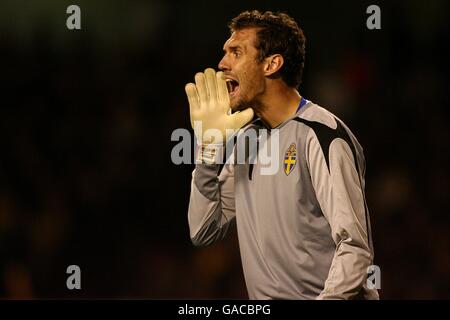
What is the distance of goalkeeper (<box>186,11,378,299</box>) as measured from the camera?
2527 millimetres

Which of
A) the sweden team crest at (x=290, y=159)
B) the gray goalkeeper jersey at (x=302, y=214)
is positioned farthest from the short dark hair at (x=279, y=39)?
the sweden team crest at (x=290, y=159)

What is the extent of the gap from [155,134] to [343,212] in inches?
115

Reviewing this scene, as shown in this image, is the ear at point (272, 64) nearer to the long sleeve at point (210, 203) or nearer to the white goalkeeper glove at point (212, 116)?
the white goalkeeper glove at point (212, 116)

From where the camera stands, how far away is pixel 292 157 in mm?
2750

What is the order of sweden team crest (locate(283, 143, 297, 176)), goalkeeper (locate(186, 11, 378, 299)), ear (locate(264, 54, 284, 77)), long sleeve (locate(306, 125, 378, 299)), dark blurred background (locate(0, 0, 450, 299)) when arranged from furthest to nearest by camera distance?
dark blurred background (locate(0, 0, 450, 299))
ear (locate(264, 54, 284, 77))
sweden team crest (locate(283, 143, 297, 176))
goalkeeper (locate(186, 11, 378, 299))
long sleeve (locate(306, 125, 378, 299))

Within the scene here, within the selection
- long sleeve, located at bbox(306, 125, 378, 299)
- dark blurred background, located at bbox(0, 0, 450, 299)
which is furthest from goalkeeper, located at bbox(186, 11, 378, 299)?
dark blurred background, located at bbox(0, 0, 450, 299)

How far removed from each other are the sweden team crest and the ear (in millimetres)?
376

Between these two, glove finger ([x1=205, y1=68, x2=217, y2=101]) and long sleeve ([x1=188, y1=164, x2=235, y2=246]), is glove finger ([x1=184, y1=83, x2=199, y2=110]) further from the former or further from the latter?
long sleeve ([x1=188, y1=164, x2=235, y2=246])

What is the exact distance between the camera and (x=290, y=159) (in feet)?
9.05

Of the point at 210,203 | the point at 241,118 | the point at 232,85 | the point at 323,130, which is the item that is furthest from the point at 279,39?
the point at 210,203

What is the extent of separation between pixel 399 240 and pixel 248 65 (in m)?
2.31

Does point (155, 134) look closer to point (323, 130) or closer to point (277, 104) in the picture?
point (277, 104)

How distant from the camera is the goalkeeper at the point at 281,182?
253 cm

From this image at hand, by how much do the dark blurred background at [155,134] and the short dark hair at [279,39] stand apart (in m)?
1.91
